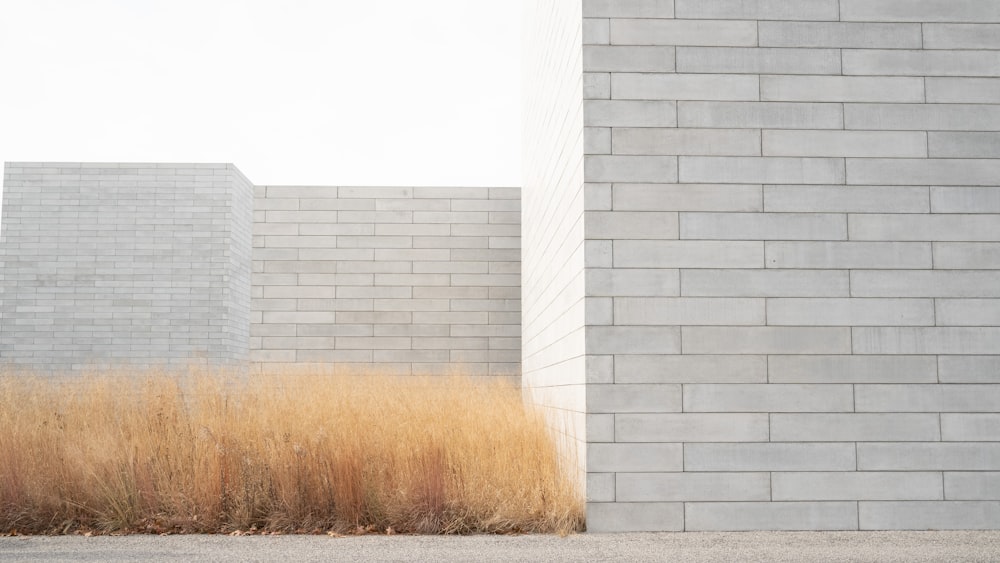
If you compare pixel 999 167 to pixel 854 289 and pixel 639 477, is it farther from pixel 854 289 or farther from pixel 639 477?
pixel 639 477

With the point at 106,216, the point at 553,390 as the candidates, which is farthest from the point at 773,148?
the point at 106,216

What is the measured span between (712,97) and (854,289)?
1.31m

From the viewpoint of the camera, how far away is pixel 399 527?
4910 millimetres

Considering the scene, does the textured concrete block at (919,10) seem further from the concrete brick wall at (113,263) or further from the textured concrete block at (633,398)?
the concrete brick wall at (113,263)

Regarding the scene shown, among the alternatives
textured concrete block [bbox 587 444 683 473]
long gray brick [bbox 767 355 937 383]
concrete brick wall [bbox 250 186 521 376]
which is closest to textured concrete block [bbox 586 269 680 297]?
long gray brick [bbox 767 355 937 383]

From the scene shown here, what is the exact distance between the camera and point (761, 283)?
475 cm

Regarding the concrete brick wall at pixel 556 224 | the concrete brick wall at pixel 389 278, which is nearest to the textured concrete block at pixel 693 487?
the concrete brick wall at pixel 556 224

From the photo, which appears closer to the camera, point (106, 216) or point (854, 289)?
point (854, 289)

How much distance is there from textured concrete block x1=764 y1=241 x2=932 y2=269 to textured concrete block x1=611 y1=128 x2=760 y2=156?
560 millimetres

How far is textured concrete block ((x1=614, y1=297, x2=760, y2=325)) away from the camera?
4.69m

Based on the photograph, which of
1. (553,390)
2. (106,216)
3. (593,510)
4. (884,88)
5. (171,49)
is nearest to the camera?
(593,510)

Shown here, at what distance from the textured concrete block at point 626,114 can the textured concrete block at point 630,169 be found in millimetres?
195

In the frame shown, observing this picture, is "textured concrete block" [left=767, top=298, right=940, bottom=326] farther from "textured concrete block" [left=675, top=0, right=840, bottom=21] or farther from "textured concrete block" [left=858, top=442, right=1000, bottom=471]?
"textured concrete block" [left=675, top=0, right=840, bottom=21]

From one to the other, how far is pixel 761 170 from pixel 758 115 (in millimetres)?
314
